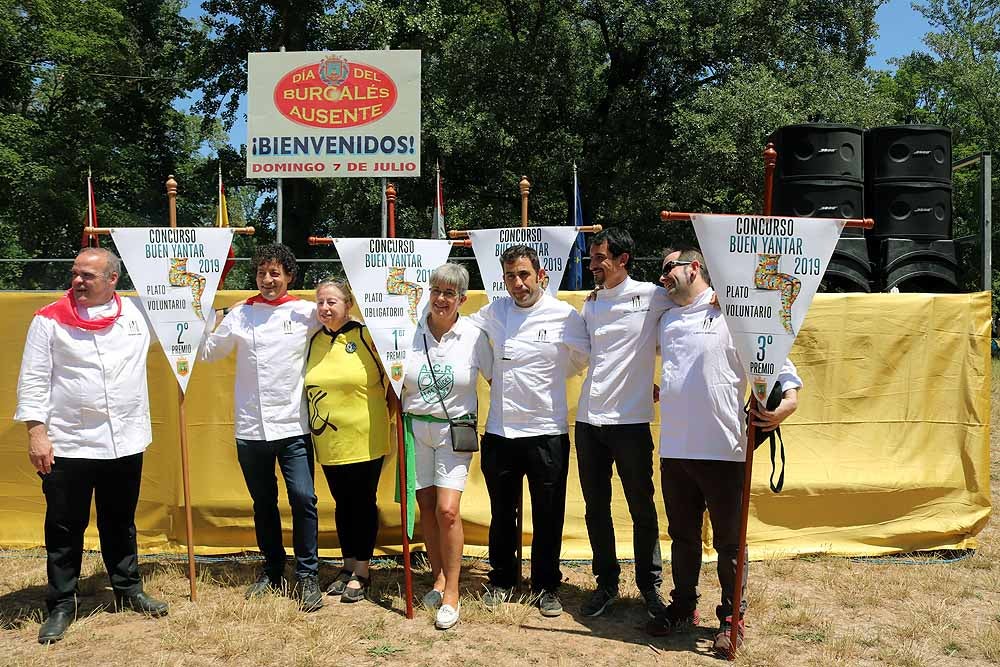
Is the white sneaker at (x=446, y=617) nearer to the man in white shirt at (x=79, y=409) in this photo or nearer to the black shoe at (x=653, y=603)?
the black shoe at (x=653, y=603)

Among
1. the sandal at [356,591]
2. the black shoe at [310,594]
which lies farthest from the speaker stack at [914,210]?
the black shoe at [310,594]

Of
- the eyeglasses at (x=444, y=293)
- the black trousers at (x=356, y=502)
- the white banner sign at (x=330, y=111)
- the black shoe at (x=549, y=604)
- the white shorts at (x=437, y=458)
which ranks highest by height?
the white banner sign at (x=330, y=111)

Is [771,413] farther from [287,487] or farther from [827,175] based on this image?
[827,175]

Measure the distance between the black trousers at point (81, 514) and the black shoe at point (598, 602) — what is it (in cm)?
225

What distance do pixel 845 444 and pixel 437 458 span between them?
255 centimetres

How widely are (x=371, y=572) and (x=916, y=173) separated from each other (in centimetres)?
661

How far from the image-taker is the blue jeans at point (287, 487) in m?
4.15

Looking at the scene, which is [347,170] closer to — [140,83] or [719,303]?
[719,303]

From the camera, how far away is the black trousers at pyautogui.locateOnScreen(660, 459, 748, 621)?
363 centimetres

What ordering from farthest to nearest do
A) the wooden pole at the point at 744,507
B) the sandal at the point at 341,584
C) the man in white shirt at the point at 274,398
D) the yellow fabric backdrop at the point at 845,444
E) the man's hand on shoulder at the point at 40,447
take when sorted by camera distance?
the yellow fabric backdrop at the point at 845,444 → the sandal at the point at 341,584 → the man in white shirt at the point at 274,398 → the man's hand on shoulder at the point at 40,447 → the wooden pole at the point at 744,507

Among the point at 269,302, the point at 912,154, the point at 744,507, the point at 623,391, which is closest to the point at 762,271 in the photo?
the point at 623,391

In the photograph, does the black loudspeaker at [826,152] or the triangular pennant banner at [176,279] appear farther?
the black loudspeaker at [826,152]

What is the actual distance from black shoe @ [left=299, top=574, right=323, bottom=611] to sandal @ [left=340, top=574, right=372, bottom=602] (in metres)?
0.13

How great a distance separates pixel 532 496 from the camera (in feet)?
13.6
